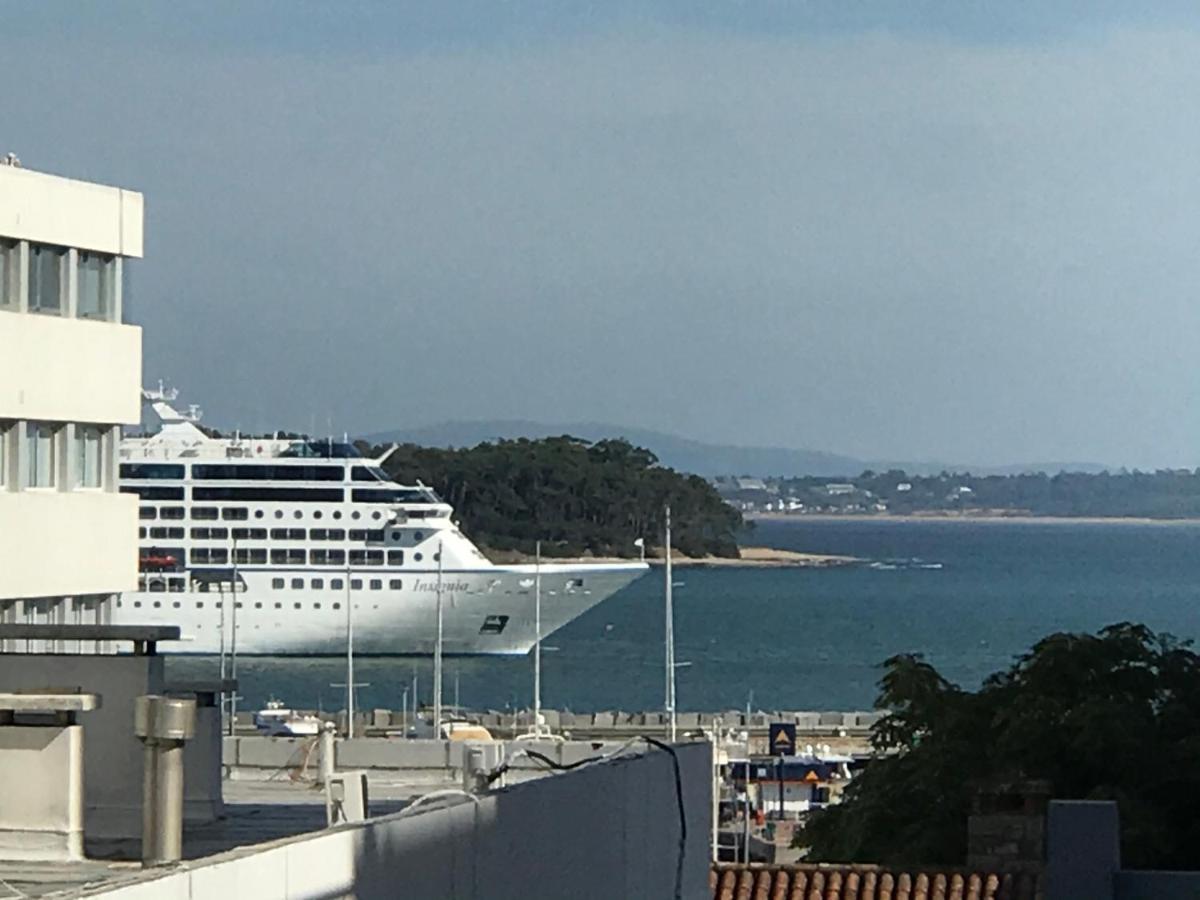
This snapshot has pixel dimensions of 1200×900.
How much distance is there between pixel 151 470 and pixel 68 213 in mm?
99174

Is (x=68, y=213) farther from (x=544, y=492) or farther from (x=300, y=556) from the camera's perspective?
(x=544, y=492)

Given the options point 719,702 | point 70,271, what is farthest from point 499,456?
point 70,271

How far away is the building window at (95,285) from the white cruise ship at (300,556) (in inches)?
3720

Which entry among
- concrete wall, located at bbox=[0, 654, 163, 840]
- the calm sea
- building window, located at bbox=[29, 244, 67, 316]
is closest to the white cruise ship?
the calm sea

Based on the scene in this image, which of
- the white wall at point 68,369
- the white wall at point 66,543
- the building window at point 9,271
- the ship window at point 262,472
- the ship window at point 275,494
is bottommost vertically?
the white wall at point 66,543

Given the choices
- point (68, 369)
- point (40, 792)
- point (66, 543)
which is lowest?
point (40, 792)

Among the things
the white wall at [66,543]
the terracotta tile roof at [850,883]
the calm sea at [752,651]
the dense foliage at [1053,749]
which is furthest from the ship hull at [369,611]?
the terracotta tile roof at [850,883]

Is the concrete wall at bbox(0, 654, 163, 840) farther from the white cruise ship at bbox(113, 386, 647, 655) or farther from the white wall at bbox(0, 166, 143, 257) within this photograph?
the white cruise ship at bbox(113, 386, 647, 655)

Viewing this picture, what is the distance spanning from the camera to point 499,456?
18700 cm

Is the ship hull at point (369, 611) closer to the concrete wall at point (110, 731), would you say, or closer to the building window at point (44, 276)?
the building window at point (44, 276)

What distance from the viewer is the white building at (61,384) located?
2067cm

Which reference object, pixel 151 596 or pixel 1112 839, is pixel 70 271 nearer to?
pixel 1112 839

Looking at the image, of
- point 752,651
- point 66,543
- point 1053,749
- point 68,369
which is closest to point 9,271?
point 68,369

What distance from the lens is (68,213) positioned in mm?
21594
